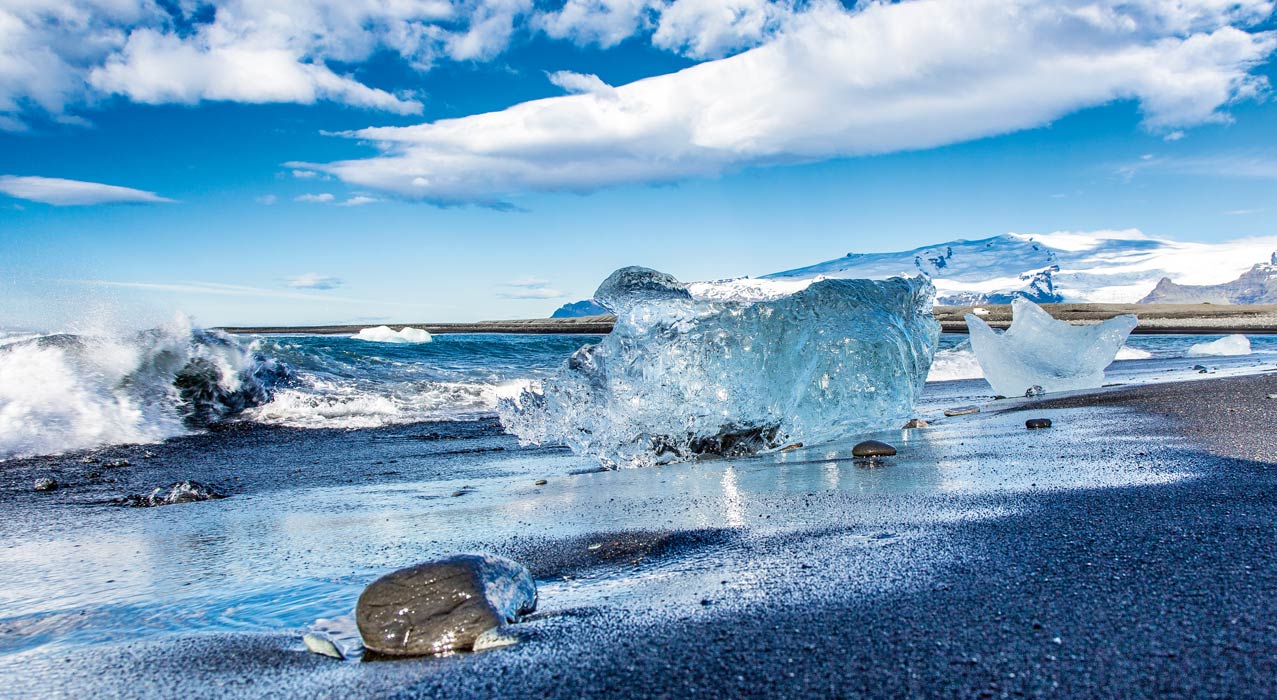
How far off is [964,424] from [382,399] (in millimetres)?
7492

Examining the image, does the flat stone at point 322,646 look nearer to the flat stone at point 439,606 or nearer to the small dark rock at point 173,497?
the flat stone at point 439,606

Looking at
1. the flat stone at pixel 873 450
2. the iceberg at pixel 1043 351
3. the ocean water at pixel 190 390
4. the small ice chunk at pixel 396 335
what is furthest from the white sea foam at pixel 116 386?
the small ice chunk at pixel 396 335

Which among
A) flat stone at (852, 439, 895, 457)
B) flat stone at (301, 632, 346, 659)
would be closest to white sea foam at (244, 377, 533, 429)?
flat stone at (852, 439, 895, 457)

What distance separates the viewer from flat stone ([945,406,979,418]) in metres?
7.73

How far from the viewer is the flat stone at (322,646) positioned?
2012 mm

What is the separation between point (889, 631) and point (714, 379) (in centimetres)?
403

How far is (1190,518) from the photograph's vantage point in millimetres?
2709

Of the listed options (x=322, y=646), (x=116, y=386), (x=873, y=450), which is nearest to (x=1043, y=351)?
(x=873, y=450)

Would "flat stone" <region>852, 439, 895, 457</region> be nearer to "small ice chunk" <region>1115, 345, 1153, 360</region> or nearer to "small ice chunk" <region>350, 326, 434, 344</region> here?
"small ice chunk" <region>1115, 345, 1153, 360</region>

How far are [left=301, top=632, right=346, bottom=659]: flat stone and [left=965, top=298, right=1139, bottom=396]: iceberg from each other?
30.2 feet

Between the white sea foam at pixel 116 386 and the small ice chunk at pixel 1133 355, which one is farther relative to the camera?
the small ice chunk at pixel 1133 355

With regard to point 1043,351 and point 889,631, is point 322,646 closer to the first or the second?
point 889,631

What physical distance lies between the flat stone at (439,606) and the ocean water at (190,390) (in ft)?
21.2

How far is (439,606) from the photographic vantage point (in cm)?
208
